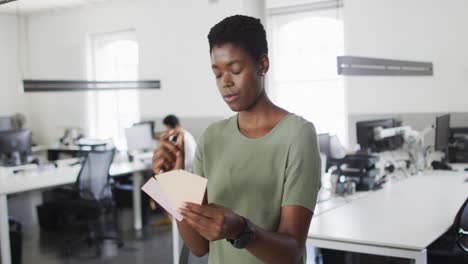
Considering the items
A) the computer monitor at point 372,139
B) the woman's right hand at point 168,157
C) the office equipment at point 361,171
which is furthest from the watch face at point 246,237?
the computer monitor at point 372,139

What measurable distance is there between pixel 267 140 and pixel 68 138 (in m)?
7.36

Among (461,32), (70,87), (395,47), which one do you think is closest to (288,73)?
(395,47)

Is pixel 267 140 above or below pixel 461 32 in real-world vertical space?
below

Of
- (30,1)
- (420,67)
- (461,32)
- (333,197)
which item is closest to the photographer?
(333,197)

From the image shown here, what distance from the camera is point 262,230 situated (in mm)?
938

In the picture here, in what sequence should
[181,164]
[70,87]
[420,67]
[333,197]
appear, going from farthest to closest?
Answer: [420,67]
[70,87]
[333,197]
[181,164]

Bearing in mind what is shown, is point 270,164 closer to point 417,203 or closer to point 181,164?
point 181,164

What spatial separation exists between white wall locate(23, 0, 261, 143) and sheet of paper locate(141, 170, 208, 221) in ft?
16.7

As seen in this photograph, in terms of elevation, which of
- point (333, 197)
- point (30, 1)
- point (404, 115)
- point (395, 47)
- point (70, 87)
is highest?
point (30, 1)

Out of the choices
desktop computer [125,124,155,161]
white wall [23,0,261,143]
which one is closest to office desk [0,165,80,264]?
desktop computer [125,124,155,161]

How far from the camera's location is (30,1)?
750cm

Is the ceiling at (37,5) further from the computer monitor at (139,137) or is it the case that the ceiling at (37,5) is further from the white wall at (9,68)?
the computer monitor at (139,137)

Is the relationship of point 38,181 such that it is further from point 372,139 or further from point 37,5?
point 37,5

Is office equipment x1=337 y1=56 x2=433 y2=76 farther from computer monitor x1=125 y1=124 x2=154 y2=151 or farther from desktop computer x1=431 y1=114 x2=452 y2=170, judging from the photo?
computer monitor x1=125 y1=124 x2=154 y2=151
